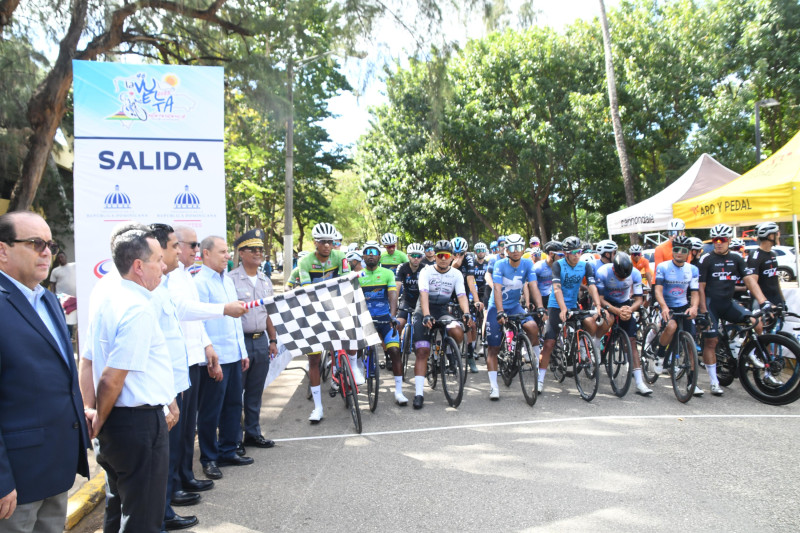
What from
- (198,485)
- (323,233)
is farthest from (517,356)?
(198,485)

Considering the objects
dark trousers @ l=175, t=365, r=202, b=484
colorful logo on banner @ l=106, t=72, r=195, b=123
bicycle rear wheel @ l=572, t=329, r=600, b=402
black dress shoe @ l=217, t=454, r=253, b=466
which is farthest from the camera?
bicycle rear wheel @ l=572, t=329, r=600, b=402

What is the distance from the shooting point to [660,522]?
393 centimetres

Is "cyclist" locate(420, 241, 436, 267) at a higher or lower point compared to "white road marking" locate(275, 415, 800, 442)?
higher

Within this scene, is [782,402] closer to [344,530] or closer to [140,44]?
[344,530]

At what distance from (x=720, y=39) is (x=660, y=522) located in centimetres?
2597

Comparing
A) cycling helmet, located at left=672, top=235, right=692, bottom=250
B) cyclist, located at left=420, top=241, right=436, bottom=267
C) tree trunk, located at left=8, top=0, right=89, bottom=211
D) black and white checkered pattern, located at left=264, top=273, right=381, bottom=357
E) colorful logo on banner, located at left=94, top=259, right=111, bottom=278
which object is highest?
tree trunk, located at left=8, top=0, right=89, bottom=211

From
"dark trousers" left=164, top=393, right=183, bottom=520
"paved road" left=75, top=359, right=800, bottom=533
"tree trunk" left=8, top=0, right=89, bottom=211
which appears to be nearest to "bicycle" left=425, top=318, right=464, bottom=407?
"paved road" left=75, top=359, right=800, bottom=533

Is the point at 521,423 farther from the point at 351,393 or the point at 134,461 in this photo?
the point at 134,461

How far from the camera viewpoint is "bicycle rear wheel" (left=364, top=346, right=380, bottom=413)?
7223mm

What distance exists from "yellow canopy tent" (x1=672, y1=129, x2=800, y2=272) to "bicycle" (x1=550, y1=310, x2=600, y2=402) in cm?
428

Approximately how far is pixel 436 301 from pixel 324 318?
198cm

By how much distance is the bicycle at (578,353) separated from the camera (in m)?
7.46

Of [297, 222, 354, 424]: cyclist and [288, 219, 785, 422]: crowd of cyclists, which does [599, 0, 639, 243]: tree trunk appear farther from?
[297, 222, 354, 424]: cyclist

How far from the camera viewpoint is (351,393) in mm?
6562
